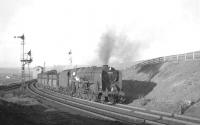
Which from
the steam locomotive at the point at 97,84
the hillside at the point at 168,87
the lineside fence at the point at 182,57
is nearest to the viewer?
the hillside at the point at 168,87

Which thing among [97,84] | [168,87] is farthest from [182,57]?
[97,84]

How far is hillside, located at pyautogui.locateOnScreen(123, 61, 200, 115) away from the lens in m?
22.8

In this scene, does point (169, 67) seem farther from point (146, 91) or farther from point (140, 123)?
point (140, 123)

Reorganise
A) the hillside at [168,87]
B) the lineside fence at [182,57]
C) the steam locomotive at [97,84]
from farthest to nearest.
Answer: the lineside fence at [182,57]
the steam locomotive at [97,84]
the hillside at [168,87]

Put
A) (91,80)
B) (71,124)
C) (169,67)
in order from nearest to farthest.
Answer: (71,124)
(91,80)
(169,67)

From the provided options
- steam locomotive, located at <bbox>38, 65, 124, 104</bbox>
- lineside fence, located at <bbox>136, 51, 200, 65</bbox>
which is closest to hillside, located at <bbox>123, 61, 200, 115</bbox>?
lineside fence, located at <bbox>136, 51, 200, 65</bbox>

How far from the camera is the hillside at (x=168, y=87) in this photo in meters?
22.8

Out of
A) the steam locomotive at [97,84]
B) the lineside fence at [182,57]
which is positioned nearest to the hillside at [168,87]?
the lineside fence at [182,57]

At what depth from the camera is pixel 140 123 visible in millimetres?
16234

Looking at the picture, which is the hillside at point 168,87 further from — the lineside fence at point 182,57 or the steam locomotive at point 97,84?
the steam locomotive at point 97,84

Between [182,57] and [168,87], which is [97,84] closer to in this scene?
[168,87]

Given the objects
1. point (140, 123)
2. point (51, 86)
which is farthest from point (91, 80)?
point (51, 86)

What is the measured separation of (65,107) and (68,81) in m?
11.1

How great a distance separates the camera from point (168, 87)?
28562 millimetres
